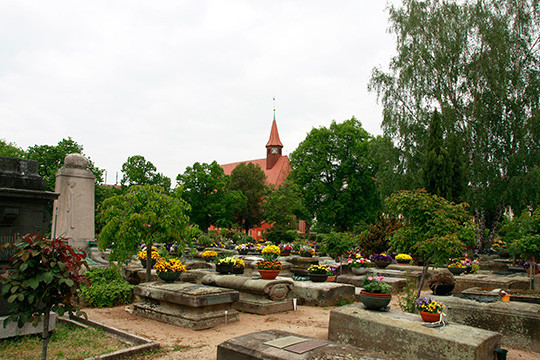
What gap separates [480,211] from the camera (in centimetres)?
2062

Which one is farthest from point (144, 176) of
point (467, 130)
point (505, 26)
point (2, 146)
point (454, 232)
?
point (454, 232)

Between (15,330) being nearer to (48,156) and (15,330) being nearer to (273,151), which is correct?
(48,156)

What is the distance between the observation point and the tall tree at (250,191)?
47.6 metres

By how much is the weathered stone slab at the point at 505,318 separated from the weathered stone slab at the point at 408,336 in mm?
1370

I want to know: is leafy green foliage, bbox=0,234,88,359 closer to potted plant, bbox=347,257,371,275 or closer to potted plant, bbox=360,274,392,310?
potted plant, bbox=360,274,392,310

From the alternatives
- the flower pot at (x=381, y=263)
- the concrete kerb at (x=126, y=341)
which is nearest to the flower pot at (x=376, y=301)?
the concrete kerb at (x=126, y=341)

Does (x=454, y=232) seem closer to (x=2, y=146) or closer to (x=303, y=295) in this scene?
(x=303, y=295)

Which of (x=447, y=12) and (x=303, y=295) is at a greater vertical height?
(x=447, y=12)

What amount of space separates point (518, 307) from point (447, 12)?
20.1m

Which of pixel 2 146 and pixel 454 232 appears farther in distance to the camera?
pixel 2 146

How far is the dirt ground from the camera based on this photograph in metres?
5.90

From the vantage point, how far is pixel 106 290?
29.7ft

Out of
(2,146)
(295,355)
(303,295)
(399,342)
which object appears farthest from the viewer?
(2,146)

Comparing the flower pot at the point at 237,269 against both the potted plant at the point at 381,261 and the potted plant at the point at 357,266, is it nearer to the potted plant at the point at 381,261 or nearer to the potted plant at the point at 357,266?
the potted plant at the point at 357,266
